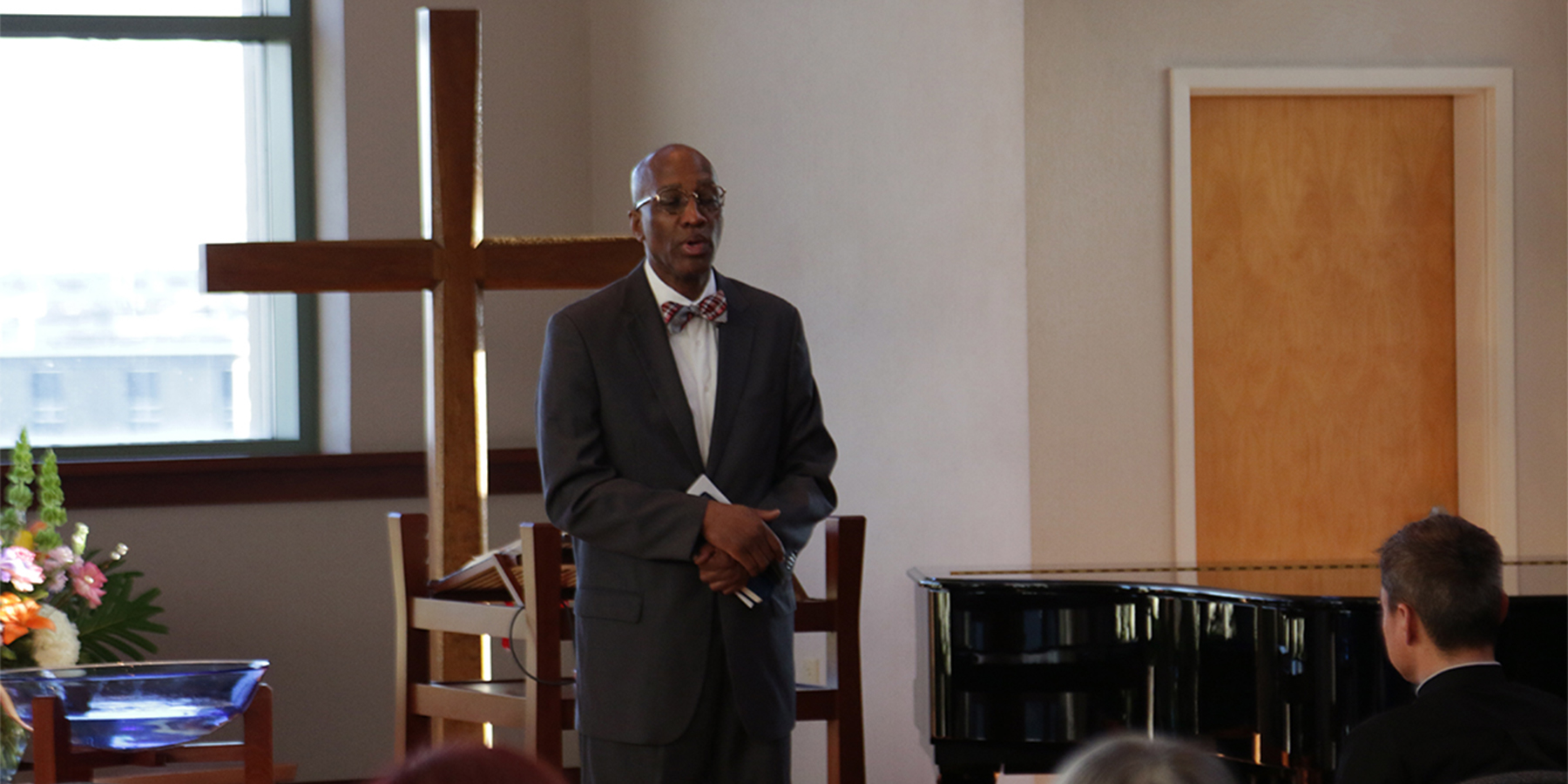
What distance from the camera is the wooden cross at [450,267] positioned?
3.19 m

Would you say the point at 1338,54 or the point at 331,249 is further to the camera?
the point at 1338,54

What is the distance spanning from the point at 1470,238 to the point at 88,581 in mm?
3848

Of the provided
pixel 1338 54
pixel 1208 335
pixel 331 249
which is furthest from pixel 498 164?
pixel 1338 54

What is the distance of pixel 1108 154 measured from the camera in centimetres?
438

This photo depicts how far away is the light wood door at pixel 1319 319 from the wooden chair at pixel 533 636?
78.3 inches

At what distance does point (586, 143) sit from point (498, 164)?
264 millimetres

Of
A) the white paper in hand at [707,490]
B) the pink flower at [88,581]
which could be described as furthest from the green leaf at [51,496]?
the white paper in hand at [707,490]

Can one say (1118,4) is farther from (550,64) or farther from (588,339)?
(588,339)

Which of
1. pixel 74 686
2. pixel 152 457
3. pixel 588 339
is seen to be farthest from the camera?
pixel 152 457

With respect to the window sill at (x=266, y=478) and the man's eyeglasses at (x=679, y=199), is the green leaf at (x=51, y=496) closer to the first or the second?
the window sill at (x=266, y=478)

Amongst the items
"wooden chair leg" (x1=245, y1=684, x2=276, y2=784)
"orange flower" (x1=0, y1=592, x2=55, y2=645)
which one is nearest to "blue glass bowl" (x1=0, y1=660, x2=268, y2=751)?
"wooden chair leg" (x1=245, y1=684, x2=276, y2=784)

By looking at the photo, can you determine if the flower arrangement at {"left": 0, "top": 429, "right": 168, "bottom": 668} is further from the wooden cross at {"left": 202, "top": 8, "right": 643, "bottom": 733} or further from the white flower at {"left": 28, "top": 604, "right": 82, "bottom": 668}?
the wooden cross at {"left": 202, "top": 8, "right": 643, "bottom": 733}

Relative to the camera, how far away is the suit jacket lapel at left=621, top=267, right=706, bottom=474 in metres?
2.15

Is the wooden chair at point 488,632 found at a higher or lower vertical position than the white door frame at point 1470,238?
lower
